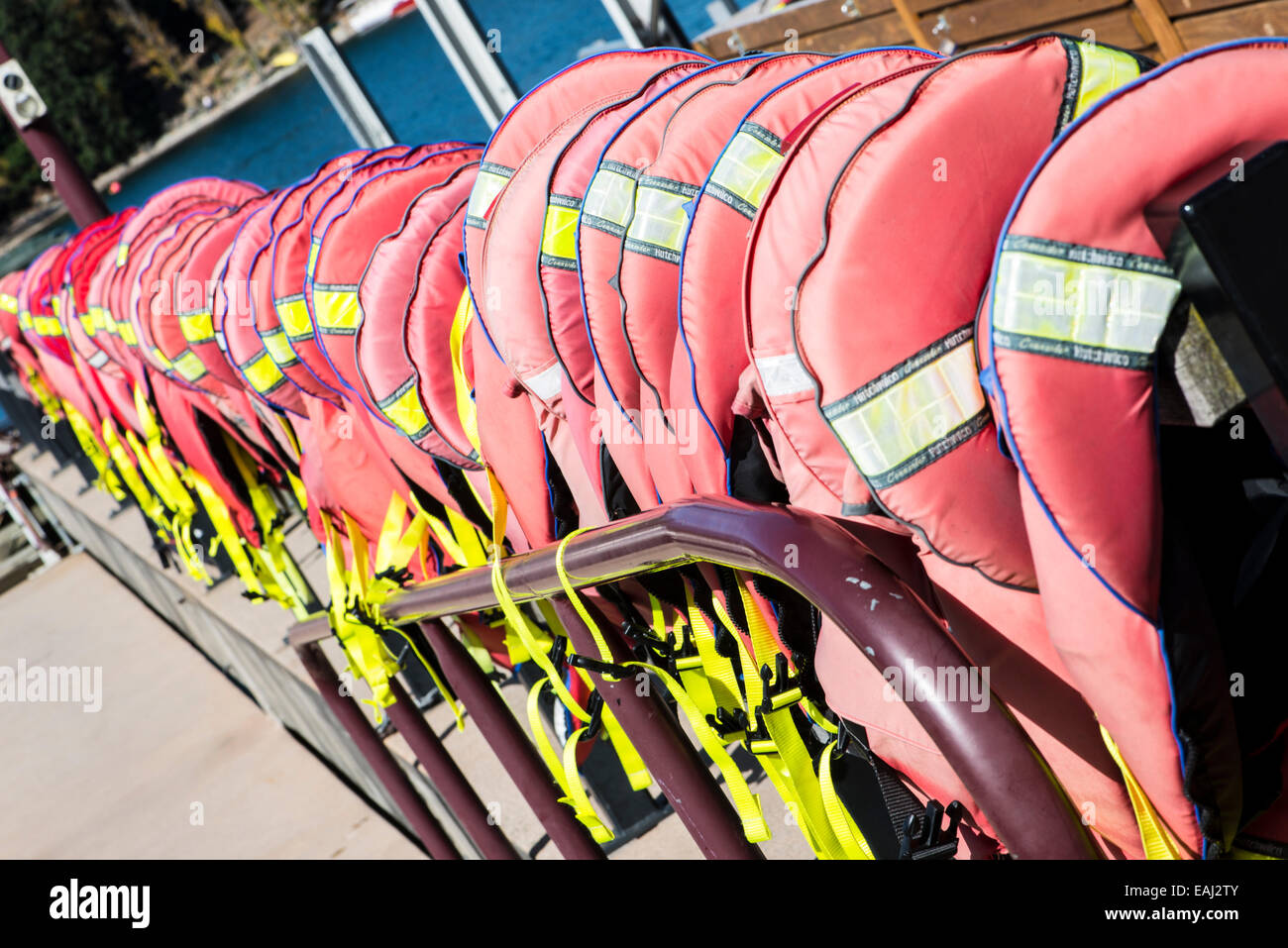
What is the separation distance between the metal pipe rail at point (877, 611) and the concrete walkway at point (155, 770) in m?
2.83

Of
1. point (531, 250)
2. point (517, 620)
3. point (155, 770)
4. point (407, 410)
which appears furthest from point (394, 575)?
point (155, 770)

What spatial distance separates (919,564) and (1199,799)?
0.39 m

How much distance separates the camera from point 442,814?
3611mm

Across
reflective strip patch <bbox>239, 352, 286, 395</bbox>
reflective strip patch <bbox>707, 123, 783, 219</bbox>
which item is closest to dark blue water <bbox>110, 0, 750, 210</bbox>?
reflective strip patch <bbox>239, 352, 286, 395</bbox>

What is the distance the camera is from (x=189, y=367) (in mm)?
3748

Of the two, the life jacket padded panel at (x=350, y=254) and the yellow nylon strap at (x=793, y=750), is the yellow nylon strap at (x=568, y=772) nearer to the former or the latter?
the yellow nylon strap at (x=793, y=750)

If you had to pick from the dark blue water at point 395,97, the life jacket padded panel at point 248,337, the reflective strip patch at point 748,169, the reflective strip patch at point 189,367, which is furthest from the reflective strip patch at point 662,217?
the dark blue water at point 395,97

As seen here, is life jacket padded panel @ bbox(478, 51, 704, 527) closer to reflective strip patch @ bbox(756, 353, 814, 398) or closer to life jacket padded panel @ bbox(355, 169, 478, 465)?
life jacket padded panel @ bbox(355, 169, 478, 465)

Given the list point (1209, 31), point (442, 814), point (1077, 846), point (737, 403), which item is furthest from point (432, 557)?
point (1209, 31)

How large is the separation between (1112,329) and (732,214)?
1.75ft

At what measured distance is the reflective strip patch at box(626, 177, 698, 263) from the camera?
149cm

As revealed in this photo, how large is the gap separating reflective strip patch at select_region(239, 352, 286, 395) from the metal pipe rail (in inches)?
75.6

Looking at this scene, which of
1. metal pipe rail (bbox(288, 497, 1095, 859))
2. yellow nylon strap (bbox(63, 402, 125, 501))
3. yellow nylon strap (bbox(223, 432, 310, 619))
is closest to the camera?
metal pipe rail (bbox(288, 497, 1095, 859))
